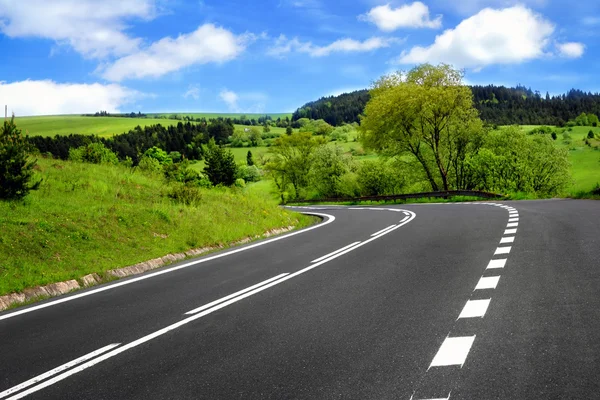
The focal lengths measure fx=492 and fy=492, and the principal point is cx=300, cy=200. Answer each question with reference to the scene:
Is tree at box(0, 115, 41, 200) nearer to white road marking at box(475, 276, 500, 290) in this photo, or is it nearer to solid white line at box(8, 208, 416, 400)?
solid white line at box(8, 208, 416, 400)

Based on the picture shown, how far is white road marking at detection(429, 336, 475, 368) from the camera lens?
153 inches

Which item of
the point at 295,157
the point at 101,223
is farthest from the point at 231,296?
the point at 295,157

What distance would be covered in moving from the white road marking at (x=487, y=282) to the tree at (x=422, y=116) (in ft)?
115

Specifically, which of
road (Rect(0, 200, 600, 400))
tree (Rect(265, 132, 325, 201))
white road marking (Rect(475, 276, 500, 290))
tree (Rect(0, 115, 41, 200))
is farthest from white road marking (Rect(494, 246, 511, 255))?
tree (Rect(265, 132, 325, 201))

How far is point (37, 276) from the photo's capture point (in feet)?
28.1

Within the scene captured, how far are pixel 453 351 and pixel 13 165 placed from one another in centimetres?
1143

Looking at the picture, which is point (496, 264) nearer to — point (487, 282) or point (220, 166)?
point (487, 282)

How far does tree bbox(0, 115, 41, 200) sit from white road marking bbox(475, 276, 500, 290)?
10433 millimetres

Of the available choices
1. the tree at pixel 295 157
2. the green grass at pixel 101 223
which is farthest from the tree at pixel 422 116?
the tree at pixel 295 157

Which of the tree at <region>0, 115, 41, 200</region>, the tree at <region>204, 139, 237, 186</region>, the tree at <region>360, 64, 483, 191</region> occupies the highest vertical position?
the tree at <region>360, 64, 483, 191</region>

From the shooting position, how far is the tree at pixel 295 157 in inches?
3083

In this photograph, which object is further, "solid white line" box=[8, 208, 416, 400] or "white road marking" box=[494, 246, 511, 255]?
"white road marking" box=[494, 246, 511, 255]

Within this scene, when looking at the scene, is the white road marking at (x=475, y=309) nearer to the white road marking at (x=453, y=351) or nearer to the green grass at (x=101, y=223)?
the white road marking at (x=453, y=351)

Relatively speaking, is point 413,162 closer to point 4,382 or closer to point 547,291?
point 547,291
